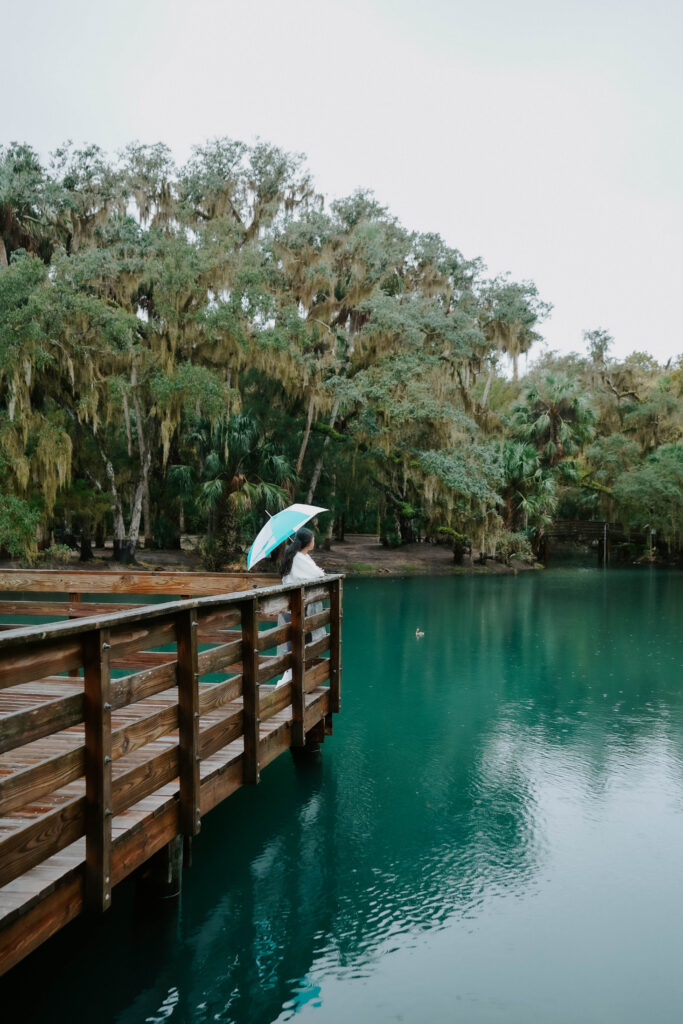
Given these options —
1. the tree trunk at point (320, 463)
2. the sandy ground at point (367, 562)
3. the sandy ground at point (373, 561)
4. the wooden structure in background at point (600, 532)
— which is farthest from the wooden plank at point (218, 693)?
the wooden structure in background at point (600, 532)

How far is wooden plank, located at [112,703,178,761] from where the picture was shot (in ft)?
11.4

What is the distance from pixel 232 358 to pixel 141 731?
64.8ft

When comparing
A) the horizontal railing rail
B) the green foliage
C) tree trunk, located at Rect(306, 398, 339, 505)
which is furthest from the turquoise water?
tree trunk, located at Rect(306, 398, 339, 505)

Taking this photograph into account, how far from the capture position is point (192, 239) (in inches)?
957

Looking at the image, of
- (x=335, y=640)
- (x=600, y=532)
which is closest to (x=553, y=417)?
(x=600, y=532)

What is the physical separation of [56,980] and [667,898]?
350 cm

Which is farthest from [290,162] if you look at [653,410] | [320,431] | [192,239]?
[653,410]

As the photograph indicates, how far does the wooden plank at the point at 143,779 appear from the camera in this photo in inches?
137

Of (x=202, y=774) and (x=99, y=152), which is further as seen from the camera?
(x=99, y=152)

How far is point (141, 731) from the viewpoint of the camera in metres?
3.68

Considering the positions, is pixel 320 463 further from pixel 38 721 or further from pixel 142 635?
pixel 38 721

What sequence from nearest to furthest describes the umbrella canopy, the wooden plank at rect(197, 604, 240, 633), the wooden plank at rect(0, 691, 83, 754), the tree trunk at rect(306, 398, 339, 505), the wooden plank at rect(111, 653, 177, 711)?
1. the wooden plank at rect(0, 691, 83, 754)
2. the wooden plank at rect(111, 653, 177, 711)
3. the wooden plank at rect(197, 604, 240, 633)
4. the umbrella canopy
5. the tree trunk at rect(306, 398, 339, 505)

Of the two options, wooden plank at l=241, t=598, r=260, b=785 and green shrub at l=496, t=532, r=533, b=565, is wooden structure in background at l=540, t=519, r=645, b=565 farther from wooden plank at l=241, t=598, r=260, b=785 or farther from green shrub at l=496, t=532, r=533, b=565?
wooden plank at l=241, t=598, r=260, b=785

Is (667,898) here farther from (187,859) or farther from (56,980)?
(56,980)
